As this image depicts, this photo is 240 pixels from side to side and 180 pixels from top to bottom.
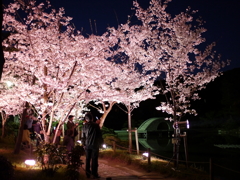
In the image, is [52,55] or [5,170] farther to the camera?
[52,55]

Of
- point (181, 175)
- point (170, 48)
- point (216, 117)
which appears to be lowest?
point (181, 175)

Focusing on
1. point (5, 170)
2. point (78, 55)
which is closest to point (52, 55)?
point (78, 55)

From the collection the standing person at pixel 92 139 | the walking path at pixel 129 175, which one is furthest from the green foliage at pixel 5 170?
the walking path at pixel 129 175

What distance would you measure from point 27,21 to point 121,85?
6406mm

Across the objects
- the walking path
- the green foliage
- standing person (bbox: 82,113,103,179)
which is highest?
standing person (bbox: 82,113,103,179)

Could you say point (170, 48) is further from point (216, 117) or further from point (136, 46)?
point (216, 117)

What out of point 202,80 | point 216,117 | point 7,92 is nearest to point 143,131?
point 216,117

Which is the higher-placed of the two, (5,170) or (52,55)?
(52,55)

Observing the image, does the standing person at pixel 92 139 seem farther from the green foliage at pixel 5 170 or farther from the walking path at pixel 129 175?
the green foliage at pixel 5 170

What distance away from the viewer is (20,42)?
859 cm

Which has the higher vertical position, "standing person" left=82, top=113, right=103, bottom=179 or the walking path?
"standing person" left=82, top=113, right=103, bottom=179

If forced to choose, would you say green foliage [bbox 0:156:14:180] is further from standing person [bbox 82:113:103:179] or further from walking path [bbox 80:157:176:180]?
walking path [bbox 80:157:176:180]

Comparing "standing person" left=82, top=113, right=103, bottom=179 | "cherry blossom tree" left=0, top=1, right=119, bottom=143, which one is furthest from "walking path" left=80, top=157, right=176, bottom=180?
"cherry blossom tree" left=0, top=1, right=119, bottom=143

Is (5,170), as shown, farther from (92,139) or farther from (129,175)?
(129,175)
